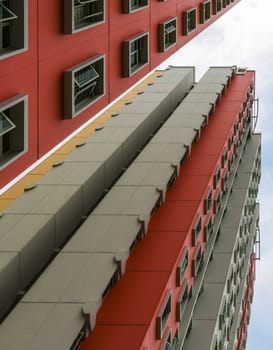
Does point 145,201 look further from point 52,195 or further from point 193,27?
point 193,27

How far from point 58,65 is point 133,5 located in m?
9.87

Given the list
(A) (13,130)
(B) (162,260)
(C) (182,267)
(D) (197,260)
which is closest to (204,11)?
(D) (197,260)

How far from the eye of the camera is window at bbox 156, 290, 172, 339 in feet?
87.0

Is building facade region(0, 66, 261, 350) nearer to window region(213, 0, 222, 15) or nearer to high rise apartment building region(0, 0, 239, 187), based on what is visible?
high rise apartment building region(0, 0, 239, 187)

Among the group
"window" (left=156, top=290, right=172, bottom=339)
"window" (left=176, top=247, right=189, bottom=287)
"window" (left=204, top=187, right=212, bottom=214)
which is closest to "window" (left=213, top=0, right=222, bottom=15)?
"window" (left=204, top=187, right=212, bottom=214)

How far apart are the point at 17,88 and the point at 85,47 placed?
5763 millimetres

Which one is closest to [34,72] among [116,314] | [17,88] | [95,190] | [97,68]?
[17,88]

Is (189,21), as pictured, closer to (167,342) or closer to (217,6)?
(217,6)

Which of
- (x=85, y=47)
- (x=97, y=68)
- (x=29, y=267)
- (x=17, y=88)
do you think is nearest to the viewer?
(x=17, y=88)

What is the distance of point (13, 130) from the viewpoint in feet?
62.4

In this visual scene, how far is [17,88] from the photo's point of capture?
60.7 ft

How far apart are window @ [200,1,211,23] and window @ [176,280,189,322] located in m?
21.2

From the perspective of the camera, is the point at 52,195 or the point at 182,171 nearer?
the point at 52,195

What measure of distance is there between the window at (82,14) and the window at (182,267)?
12251mm
